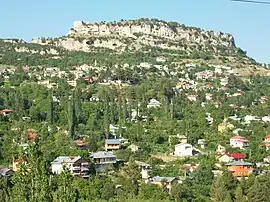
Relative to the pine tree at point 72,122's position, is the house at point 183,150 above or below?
below

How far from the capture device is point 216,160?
2200 cm

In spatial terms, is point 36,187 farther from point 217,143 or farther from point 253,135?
point 253,135

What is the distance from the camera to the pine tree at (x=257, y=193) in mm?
16656

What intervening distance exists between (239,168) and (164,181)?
396 cm

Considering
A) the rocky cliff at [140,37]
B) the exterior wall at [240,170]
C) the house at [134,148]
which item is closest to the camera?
the exterior wall at [240,170]

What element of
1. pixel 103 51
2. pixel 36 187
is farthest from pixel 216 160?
pixel 103 51

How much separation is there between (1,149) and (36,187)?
36.9ft

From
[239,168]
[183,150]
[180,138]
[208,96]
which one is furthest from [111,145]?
[208,96]

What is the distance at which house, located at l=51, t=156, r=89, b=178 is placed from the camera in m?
19.4

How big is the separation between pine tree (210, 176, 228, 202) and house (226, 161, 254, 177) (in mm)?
3081

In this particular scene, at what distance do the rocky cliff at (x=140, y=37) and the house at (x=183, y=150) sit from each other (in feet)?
87.4

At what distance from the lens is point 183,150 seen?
23.5 meters

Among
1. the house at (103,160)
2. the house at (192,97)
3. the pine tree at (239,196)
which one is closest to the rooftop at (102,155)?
the house at (103,160)

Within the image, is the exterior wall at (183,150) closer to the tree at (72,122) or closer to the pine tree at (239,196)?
the tree at (72,122)
